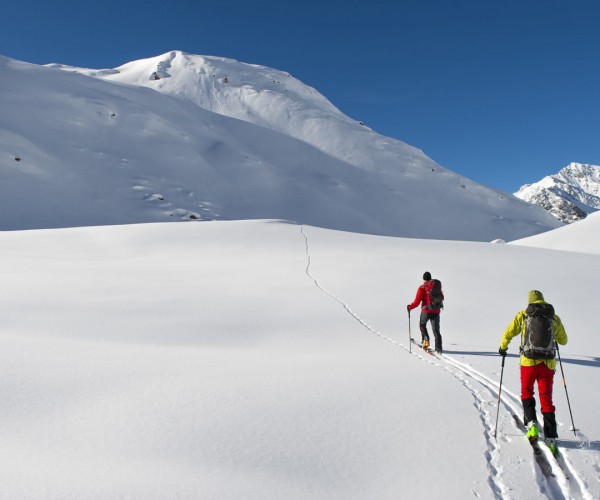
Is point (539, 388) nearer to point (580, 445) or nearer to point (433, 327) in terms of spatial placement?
point (580, 445)

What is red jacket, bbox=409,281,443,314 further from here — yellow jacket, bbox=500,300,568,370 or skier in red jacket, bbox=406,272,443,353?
yellow jacket, bbox=500,300,568,370

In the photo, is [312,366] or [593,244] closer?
[312,366]

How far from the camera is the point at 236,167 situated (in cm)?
8138

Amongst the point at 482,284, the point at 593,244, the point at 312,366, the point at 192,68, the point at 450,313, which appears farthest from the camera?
the point at 192,68

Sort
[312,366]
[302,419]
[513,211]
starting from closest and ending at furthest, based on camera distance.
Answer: [302,419] → [312,366] → [513,211]

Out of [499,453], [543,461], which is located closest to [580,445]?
[543,461]

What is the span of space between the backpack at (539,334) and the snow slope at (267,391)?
950 mm

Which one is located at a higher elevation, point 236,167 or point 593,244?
point 236,167

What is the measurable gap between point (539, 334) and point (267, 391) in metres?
3.52

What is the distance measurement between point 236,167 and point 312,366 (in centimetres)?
7591

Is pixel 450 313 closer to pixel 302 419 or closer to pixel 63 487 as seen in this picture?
pixel 302 419

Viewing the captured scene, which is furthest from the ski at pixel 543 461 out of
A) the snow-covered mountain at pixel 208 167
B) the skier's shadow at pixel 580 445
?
the snow-covered mountain at pixel 208 167

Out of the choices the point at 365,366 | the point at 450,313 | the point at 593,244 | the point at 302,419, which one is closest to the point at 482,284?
the point at 450,313

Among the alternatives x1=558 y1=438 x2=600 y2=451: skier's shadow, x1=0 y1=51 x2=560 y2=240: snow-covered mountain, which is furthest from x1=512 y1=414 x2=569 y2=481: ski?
x1=0 y1=51 x2=560 y2=240: snow-covered mountain
